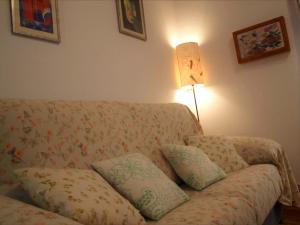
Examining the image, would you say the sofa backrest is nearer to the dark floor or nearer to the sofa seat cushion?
the sofa seat cushion

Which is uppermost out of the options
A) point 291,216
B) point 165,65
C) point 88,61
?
point 165,65

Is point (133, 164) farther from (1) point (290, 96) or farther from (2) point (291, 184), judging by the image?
(1) point (290, 96)

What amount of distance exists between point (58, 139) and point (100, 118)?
0.28m

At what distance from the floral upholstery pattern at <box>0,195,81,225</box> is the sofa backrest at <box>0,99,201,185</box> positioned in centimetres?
33

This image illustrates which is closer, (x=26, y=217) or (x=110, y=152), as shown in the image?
(x=26, y=217)

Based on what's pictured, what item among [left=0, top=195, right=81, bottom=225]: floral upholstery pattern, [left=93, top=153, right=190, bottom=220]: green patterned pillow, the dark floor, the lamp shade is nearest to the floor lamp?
the lamp shade

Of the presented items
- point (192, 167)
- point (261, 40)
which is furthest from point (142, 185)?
point (261, 40)

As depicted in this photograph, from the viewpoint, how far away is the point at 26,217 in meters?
0.55

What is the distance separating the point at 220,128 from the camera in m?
2.44

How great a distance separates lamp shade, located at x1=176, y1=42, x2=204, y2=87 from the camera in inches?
92.4

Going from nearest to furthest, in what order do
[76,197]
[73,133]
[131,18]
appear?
[76,197] < [73,133] < [131,18]

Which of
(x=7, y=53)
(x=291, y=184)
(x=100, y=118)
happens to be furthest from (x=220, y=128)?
(x=7, y=53)

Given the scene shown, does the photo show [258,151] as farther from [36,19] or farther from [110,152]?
[36,19]

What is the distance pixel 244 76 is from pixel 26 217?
219 cm
